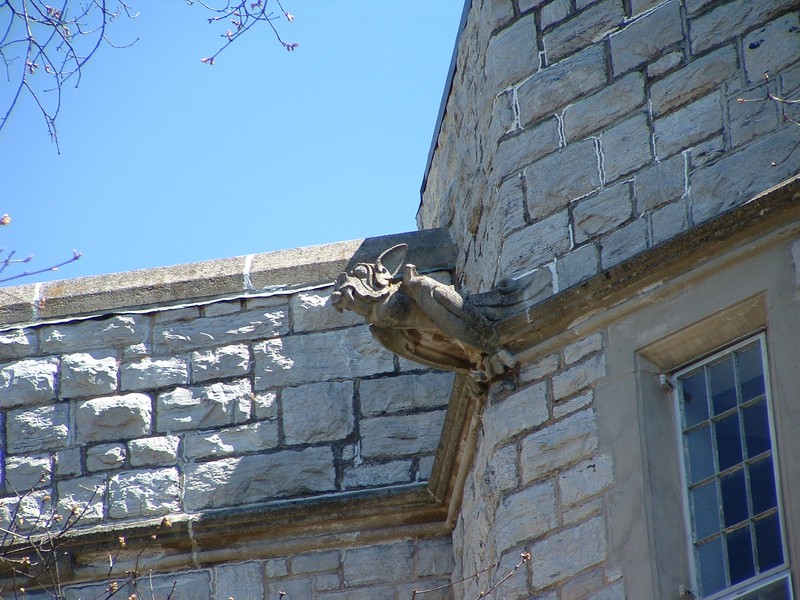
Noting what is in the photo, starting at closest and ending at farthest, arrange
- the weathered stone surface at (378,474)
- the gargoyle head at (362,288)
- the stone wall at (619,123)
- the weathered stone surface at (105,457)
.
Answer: the stone wall at (619,123) < the gargoyle head at (362,288) < the weathered stone surface at (378,474) < the weathered stone surface at (105,457)

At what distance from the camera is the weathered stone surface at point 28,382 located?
809cm

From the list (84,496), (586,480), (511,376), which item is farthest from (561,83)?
(84,496)

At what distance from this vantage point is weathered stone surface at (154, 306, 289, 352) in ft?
26.6

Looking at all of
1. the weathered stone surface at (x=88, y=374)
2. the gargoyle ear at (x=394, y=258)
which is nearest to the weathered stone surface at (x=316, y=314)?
the weathered stone surface at (x=88, y=374)

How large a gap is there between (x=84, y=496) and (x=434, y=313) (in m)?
2.36

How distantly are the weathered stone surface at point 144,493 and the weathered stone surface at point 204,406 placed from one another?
24cm

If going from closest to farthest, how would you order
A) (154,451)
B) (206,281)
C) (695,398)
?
1. (695,398)
2. (154,451)
3. (206,281)

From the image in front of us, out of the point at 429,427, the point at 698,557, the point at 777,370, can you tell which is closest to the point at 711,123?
the point at 777,370

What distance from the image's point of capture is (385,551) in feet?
24.4

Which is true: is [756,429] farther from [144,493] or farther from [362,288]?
[144,493]

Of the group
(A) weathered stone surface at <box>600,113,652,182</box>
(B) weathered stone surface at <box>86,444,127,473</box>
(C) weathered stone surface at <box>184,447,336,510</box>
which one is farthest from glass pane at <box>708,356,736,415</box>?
(B) weathered stone surface at <box>86,444,127,473</box>

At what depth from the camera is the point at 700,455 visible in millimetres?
5629

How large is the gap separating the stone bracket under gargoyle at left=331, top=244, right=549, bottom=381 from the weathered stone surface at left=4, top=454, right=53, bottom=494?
2.25 meters

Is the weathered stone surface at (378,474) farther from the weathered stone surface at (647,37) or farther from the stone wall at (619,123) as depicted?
the weathered stone surface at (647,37)
